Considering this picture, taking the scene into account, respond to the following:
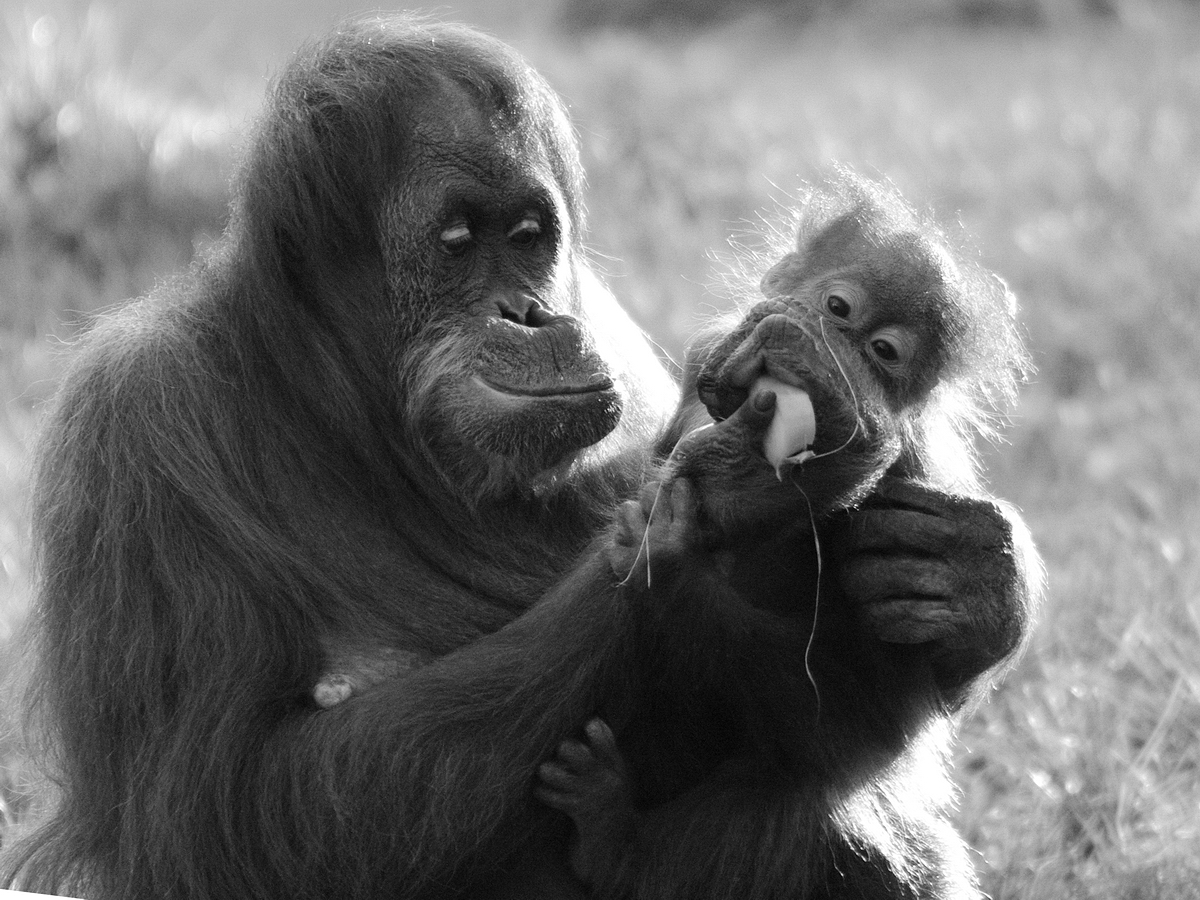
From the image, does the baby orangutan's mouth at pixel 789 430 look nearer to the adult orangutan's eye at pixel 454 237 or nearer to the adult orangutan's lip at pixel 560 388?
the adult orangutan's lip at pixel 560 388

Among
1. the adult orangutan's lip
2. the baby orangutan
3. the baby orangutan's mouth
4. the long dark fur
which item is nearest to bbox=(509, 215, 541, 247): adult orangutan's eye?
the long dark fur

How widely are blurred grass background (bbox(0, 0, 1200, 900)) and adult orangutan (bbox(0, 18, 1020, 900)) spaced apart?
0.64 m

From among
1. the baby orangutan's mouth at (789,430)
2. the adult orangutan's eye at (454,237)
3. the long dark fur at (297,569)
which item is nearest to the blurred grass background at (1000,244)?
the long dark fur at (297,569)

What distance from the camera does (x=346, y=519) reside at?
11.8ft

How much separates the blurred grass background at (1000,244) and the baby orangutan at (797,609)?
0.81 m

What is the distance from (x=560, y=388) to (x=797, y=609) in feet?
2.14

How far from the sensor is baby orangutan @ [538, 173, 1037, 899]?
3242 mm

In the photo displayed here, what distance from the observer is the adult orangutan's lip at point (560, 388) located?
345 centimetres

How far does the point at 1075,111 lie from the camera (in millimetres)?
9836

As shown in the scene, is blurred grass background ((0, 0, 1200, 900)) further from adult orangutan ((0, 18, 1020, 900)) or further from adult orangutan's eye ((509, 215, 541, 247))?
adult orangutan's eye ((509, 215, 541, 247))

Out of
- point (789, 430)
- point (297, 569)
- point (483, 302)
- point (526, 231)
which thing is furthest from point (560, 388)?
point (297, 569)

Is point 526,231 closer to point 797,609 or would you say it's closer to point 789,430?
point 789,430

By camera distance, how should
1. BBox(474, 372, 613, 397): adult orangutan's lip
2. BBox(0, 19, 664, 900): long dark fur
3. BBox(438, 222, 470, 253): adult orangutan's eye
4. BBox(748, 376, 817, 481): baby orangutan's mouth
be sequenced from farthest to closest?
BBox(438, 222, 470, 253): adult orangutan's eye
BBox(474, 372, 613, 397): adult orangutan's lip
BBox(0, 19, 664, 900): long dark fur
BBox(748, 376, 817, 481): baby orangutan's mouth

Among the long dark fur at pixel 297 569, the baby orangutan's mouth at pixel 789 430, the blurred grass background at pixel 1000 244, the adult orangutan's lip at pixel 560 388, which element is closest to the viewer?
the baby orangutan's mouth at pixel 789 430
